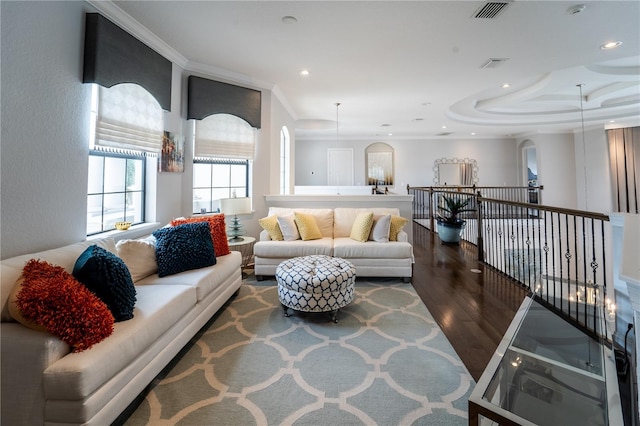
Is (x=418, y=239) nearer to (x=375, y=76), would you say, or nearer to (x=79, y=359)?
(x=375, y=76)

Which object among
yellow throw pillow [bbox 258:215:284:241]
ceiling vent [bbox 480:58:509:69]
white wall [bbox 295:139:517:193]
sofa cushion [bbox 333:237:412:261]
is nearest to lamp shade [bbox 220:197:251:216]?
yellow throw pillow [bbox 258:215:284:241]

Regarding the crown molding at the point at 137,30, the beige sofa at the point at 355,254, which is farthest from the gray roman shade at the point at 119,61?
the beige sofa at the point at 355,254

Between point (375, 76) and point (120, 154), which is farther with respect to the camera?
point (375, 76)

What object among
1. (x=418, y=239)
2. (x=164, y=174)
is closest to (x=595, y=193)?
(x=418, y=239)

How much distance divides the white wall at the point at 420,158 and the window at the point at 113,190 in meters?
7.04

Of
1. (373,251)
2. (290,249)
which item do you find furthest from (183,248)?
(373,251)

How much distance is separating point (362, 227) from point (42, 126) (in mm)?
3225

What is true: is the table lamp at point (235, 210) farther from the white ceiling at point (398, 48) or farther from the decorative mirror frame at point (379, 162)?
the decorative mirror frame at point (379, 162)

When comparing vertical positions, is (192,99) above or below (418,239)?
above

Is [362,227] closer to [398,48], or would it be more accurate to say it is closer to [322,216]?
[322,216]

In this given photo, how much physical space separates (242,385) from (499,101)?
23.0ft

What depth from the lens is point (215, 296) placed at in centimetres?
254

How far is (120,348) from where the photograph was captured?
141 cm

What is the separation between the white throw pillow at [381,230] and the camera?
12.3 ft
